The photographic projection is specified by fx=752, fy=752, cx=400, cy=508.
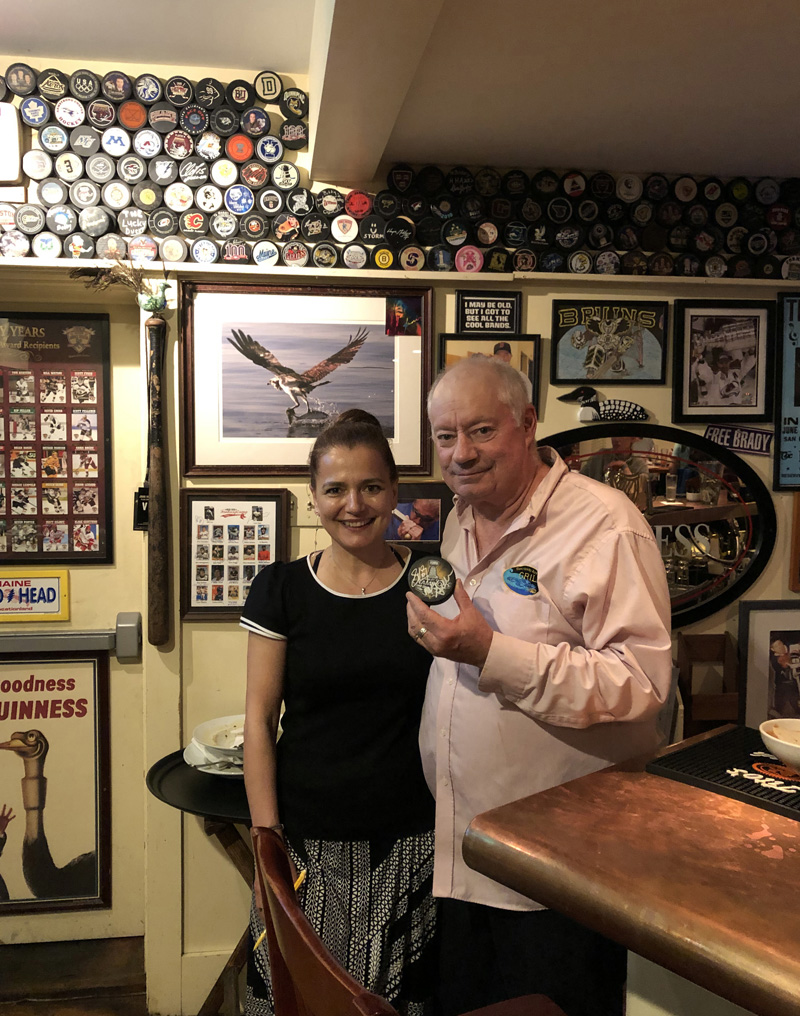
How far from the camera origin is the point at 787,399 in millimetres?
2725

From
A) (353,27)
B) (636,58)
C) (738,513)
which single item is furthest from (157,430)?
(738,513)

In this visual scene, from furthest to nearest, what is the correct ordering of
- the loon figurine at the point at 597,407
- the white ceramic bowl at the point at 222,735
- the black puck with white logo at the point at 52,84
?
the loon figurine at the point at 597,407, the black puck with white logo at the point at 52,84, the white ceramic bowl at the point at 222,735

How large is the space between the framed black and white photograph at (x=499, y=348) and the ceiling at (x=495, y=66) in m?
0.61

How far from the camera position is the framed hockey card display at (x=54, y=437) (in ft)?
9.02

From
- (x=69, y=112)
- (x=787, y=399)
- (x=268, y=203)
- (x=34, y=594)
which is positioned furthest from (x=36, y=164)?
(x=787, y=399)

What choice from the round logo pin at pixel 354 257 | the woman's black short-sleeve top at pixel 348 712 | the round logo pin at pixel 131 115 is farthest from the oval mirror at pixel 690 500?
the round logo pin at pixel 131 115

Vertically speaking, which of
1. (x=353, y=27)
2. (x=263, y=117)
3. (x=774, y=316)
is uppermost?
(x=263, y=117)

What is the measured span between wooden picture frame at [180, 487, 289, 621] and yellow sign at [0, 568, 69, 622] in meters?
0.59

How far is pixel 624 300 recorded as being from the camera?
2637 mm

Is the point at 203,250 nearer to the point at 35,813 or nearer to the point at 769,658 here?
the point at 35,813

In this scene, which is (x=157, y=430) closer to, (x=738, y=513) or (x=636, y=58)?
(x=636, y=58)

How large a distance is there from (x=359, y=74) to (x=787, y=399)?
187 cm

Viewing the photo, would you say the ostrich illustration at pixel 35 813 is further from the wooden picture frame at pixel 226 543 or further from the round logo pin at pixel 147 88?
the round logo pin at pixel 147 88

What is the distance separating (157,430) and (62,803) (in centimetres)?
150
